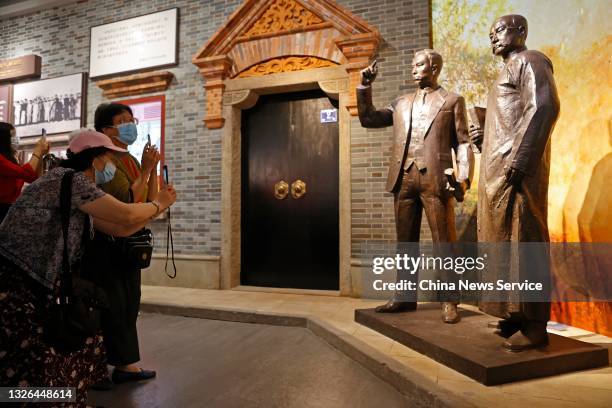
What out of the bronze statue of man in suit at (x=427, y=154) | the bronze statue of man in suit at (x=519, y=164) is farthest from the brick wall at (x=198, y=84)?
the bronze statue of man in suit at (x=519, y=164)

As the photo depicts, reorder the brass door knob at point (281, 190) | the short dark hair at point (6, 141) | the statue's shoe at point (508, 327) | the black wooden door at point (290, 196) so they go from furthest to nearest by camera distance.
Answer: the brass door knob at point (281, 190) < the black wooden door at point (290, 196) < the short dark hair at point (6, 141) < the statue's shoe at point (508, 327)

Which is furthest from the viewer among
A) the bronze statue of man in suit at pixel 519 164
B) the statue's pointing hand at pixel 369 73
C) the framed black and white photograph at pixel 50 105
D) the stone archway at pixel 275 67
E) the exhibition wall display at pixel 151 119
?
the framed black and white photograph at pixel 50 105

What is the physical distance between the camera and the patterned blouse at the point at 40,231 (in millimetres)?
1443

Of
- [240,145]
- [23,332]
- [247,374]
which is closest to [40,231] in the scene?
[23,332]

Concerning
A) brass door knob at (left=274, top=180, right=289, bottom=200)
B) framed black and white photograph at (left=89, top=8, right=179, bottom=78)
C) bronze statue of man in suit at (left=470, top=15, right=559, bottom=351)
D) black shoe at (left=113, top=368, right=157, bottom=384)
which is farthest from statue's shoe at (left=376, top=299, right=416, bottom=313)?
framed black and white photograph at (left=89, top=8, right=179, bottom=78)

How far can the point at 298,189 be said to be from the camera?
5352 millimetres

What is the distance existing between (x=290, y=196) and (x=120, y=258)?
332cm

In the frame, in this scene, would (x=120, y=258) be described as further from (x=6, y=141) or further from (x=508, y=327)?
(x=508, y=327)

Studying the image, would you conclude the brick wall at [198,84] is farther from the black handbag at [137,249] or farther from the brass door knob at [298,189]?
the black handbag at [137,249]

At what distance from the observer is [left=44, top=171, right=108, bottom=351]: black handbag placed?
145 cm

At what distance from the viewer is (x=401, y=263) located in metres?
3.35

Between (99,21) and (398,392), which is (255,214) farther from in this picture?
(99,21)

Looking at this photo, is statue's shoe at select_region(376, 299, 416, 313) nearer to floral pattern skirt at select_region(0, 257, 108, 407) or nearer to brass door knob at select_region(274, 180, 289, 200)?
floral pattern skirt at select_region(0, 257, 108, 407)

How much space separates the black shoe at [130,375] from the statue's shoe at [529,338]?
7.09ft
